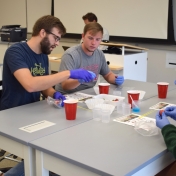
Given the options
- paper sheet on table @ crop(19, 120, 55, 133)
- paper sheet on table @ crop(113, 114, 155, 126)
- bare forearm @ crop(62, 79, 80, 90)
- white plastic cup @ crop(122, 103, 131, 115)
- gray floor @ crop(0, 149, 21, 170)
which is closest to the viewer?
paper sheet on table @ crop(19, 120, 55, 133)

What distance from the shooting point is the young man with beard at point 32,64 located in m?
2.03

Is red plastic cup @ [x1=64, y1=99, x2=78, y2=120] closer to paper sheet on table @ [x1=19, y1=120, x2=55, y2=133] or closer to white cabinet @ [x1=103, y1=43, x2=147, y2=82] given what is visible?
paper sheet on table @ [x1=19, y1=120, x2=55, y2=133]

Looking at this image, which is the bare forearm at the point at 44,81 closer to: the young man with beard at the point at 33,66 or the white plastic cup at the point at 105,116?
the young man with beard at the point at 33,66

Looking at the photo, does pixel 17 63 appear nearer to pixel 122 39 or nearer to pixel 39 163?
pixel 39 163

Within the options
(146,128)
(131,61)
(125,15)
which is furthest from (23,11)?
(146,128)

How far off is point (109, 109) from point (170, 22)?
2.96m

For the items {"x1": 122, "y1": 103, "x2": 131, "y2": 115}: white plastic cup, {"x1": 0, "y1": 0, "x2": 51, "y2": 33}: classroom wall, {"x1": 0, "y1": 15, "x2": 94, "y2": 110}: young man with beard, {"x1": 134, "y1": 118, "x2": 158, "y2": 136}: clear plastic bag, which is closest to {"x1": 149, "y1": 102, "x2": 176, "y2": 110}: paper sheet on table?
{"x1": 122, "y1": 103, "x2": 131, "y2": 115}: white plastic cup

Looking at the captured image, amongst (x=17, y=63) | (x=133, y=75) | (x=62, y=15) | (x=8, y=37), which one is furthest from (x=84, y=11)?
(x=17, y=63)

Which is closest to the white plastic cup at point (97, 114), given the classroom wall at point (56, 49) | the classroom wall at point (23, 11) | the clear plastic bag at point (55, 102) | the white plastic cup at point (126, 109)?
the white plastic cup at point (126, 109)

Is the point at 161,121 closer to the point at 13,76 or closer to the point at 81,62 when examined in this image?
the point at 13,76

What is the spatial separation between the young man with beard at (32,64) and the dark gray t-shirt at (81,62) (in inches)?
13.8

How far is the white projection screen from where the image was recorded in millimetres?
4445

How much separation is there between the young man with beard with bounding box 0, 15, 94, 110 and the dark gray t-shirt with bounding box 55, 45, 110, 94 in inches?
13.8

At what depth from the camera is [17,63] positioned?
2.01 m
